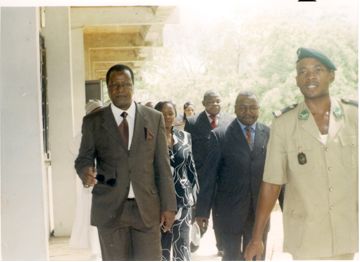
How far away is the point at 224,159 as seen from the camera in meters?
4.42

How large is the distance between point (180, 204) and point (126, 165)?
931 millimetres

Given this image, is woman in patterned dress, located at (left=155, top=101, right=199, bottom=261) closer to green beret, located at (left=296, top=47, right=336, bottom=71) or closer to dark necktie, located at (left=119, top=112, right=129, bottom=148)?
dark necktie, located at (left=119, top=112, right=129, bottom=148)

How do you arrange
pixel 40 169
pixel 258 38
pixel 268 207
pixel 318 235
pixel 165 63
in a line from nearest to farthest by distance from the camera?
pixel 318 235 → pixel 268 207 → pixel 40 169 → pixel 258 38 → pixel 165 63

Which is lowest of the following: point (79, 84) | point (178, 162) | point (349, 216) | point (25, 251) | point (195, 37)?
point (25, 251)

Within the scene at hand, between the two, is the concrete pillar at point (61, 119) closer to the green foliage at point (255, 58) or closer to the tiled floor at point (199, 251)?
the tiled floor at point (199, 251)

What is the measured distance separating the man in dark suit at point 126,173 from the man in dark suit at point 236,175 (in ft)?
2.57

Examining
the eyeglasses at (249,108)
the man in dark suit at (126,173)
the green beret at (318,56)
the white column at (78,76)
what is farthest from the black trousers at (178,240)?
the white column at (78,76)

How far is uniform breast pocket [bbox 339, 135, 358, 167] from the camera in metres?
3.11

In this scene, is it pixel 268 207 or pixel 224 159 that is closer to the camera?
pixel 268 207

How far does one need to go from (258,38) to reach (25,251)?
380cm

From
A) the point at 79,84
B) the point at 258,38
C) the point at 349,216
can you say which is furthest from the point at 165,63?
the point at 349,216

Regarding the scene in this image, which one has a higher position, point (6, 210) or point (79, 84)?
point (79, 84)

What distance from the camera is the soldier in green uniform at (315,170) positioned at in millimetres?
3070

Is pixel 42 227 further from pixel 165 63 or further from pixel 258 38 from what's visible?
pixel 165 63
